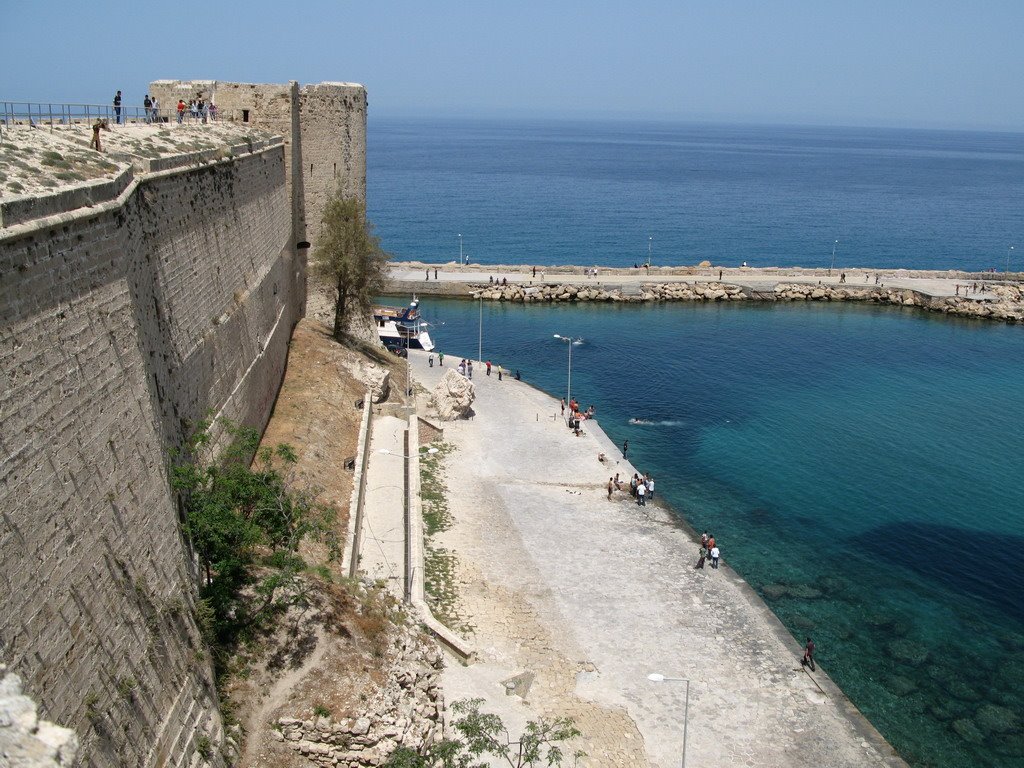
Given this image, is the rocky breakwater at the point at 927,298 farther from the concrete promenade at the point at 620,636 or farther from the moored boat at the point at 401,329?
the concrete promenade at the point at 620,636

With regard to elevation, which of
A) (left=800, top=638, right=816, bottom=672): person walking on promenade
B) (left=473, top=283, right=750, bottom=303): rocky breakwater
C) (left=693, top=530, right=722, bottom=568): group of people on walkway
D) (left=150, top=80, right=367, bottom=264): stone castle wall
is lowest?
(left=800, top=638, right=816, bottom=672): person walking on promenade

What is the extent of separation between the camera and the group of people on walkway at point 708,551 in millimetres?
25078

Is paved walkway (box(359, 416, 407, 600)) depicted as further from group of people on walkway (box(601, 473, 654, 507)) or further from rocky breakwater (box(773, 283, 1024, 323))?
rocky breakwater (box(773, 283, 1024, 323))

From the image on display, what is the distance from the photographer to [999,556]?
27.4 meters

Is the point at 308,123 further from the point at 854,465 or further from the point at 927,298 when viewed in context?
the point at 927,298

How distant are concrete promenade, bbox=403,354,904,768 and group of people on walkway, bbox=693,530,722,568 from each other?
→ 0.24 meters

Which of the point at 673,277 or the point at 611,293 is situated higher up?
the point at 673,277

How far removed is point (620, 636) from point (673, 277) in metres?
50.4

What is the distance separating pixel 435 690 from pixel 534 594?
6827 millimetres

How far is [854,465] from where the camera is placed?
34438mm

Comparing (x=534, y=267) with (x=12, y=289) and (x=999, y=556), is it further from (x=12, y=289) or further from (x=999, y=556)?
(x=12, y=289)

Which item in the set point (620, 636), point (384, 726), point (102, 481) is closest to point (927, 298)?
point (620, 636)

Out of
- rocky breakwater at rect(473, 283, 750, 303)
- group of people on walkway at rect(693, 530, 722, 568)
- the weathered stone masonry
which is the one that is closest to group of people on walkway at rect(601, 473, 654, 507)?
group of people on walkway at rect(693, 530, 722, 568)

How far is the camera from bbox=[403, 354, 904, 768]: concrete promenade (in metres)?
18.2
